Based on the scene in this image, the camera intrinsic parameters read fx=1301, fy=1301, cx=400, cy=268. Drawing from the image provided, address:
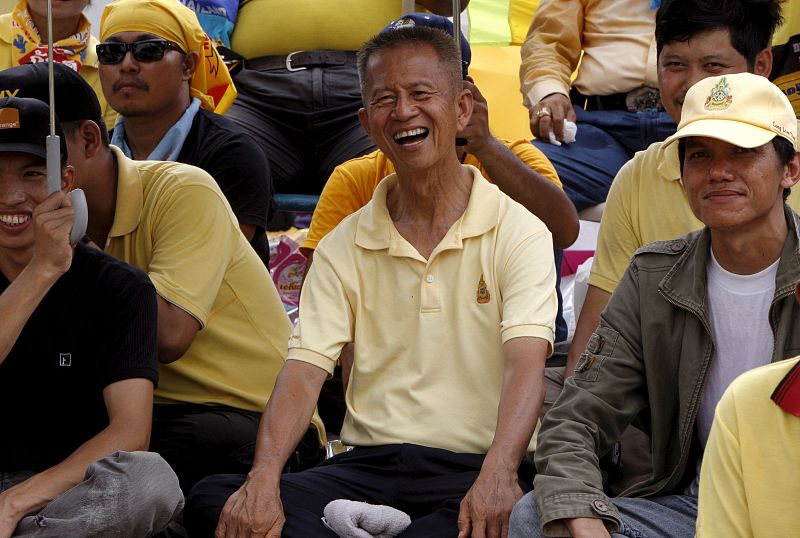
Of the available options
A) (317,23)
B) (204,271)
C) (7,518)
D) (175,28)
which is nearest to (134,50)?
(175,28)

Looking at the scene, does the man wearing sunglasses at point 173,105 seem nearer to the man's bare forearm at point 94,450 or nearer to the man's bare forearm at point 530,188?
the man's bare forearm at point 530,188

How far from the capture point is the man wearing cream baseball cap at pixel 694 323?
2820 mm

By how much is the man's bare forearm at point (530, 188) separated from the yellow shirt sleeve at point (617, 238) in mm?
339

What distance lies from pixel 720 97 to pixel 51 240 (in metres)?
1.65

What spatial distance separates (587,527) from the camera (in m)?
2.67

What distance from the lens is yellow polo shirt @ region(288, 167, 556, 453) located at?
326 centimetres

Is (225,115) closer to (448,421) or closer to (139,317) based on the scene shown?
(139,317)

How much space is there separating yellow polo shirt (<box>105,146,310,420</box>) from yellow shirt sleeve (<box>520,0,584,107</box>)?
179 centimetres

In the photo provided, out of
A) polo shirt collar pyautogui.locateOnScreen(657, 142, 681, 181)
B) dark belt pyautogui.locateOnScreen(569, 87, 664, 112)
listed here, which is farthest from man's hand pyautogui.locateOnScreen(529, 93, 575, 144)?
polo shirt collar pyautogui.locateOnScreen(657, 142, 681, 181)

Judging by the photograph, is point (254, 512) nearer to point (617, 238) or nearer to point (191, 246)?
point (191, 246)

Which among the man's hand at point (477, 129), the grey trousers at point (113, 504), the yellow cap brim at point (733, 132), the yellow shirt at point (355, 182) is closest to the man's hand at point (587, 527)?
the yellow cap brim at point (733, 132)

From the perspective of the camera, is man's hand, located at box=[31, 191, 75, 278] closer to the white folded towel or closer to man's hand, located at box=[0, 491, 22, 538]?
man's hand, located at box=[0, 491, 22, 538]

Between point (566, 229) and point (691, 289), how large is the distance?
53.4 inches

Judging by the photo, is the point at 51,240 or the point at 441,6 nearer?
the point at 51,240
